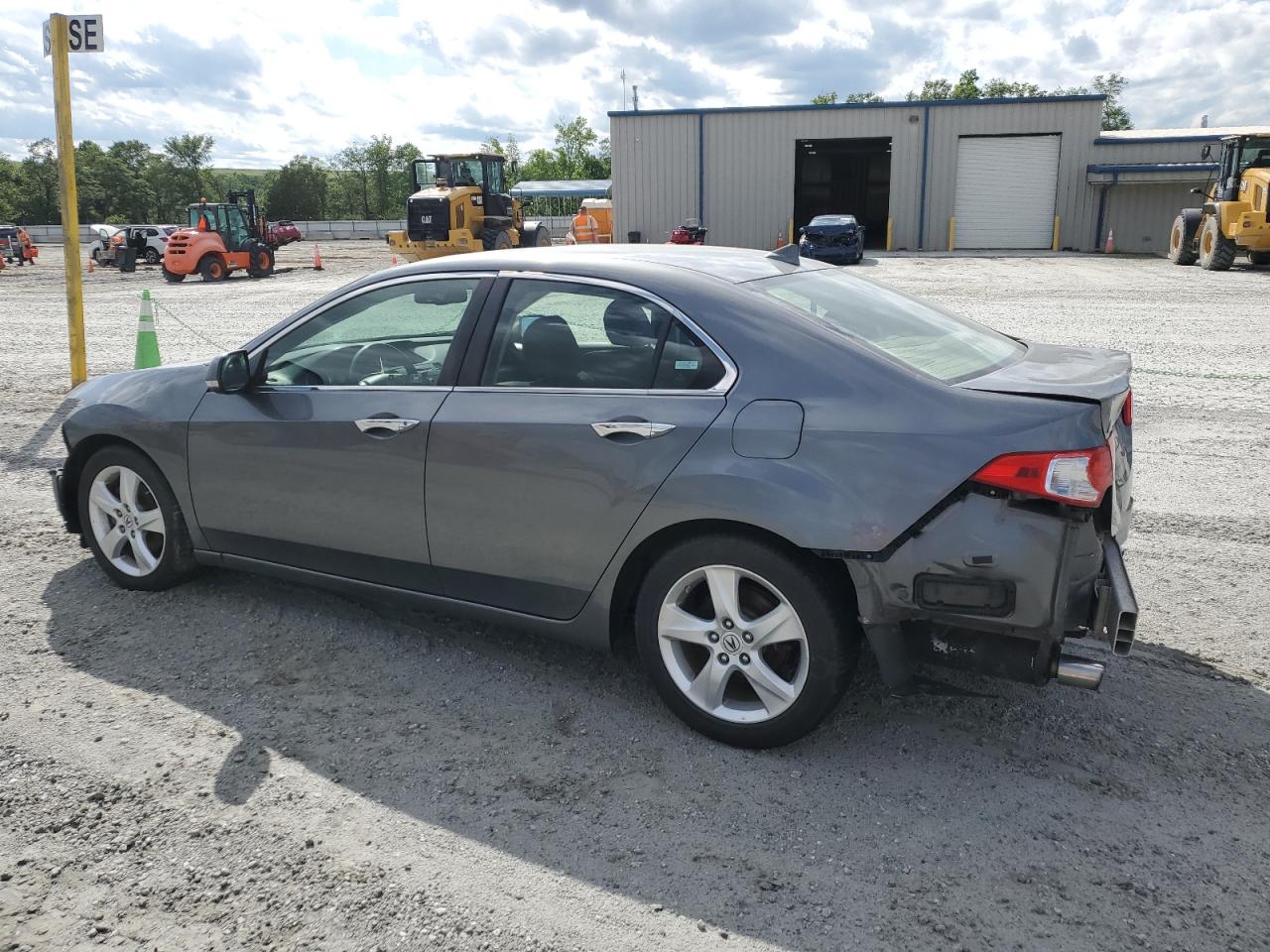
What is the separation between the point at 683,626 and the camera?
3.40 m

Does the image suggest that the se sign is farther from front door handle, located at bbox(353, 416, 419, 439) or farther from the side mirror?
front door handle, located at bbox(353, 416, 419, 439)

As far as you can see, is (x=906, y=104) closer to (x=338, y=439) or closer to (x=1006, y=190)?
(x=1006, y=190)

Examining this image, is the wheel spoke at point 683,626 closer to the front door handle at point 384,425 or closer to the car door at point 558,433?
the car door at point 558,433

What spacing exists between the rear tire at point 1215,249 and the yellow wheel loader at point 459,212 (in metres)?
17.9

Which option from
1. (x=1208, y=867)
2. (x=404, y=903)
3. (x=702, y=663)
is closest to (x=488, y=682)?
(x=702, y=663)

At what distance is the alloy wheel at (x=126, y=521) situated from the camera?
4.69 m

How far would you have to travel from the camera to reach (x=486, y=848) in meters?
2.93

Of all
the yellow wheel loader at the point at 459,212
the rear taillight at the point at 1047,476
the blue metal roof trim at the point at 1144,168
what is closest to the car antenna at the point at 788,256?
the rear taillight at the point at 1047,476

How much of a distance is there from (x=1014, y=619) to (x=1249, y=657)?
1694 millimetres

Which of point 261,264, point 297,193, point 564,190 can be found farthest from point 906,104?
point 297,193

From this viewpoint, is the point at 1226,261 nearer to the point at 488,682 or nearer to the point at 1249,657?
the point at 1249,657

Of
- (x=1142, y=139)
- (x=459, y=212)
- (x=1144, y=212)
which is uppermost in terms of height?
Result: (x=1142, y=139)

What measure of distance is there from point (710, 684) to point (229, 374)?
92.3 inches

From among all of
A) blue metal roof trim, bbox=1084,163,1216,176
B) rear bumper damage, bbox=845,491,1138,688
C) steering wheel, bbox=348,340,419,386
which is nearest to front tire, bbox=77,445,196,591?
steering wheel, bbox=348,340,419,386
